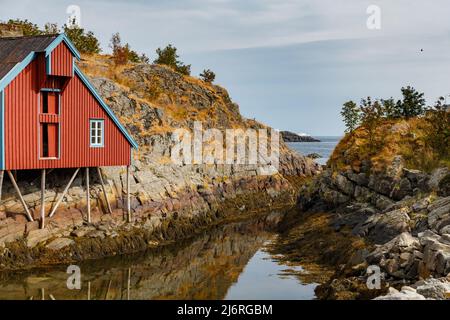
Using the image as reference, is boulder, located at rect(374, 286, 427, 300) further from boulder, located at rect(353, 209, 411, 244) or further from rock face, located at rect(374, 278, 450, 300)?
boulder, located at rect(353, 209, 411, 244)

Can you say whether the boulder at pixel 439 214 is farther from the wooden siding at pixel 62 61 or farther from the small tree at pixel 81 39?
the small tree at pixel 81 39

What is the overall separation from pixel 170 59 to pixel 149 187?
28.5 meters

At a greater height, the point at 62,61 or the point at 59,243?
the point at 62,61

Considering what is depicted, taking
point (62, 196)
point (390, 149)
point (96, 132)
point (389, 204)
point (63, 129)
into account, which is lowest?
point (389, 204)

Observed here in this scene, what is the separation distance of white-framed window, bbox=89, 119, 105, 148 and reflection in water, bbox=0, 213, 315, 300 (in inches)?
290

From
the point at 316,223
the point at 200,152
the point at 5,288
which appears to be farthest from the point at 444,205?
the point at 200,152

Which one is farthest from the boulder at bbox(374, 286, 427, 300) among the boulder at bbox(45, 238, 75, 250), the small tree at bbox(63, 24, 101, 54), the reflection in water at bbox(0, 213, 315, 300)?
the small tree at bbox(63, 24, 101, 54)

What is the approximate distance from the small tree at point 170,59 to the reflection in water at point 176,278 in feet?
105

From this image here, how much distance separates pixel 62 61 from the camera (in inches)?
1287

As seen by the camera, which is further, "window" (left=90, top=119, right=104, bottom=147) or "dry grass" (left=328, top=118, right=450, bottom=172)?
"dry grass" (left=328, top=118, right=450, bottom=172)

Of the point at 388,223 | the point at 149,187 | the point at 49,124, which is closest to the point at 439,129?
the point at 388,223

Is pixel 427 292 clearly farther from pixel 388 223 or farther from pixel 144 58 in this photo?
pixel 144 58

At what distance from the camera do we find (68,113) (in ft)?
112

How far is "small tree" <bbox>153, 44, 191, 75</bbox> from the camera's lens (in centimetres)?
6644
